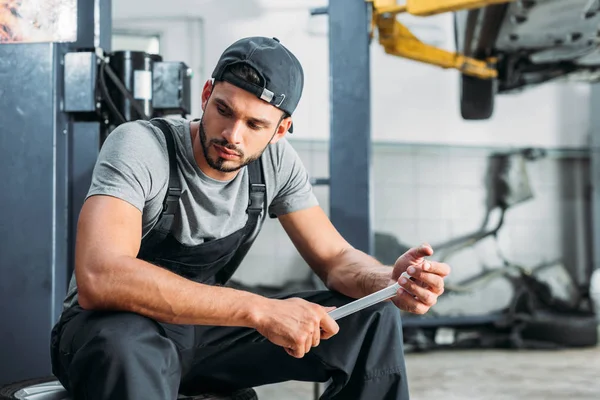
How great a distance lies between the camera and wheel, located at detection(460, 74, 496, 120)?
11.7ft

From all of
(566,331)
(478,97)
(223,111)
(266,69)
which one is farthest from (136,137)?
(566,331)

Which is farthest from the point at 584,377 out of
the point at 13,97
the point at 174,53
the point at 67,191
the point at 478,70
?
the point at 174,53

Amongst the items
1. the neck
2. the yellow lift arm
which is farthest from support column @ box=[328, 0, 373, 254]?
the neck

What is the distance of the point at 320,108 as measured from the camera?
428 centimetres

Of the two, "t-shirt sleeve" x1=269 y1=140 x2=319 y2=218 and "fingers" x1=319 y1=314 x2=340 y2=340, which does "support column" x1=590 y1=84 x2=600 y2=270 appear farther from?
"fingers" x1=319 y1=314 x2=340 y2=340

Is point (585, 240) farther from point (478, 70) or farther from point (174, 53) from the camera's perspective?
point (174, 53)

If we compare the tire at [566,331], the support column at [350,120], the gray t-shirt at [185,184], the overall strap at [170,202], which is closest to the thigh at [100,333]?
the gray t-shirt at [185,184]

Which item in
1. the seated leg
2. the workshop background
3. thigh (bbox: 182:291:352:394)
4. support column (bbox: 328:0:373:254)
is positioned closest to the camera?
the seated leg

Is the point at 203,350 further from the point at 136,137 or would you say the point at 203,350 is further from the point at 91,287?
the point at 136,137

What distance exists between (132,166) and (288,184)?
442 millimetres

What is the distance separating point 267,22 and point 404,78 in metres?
0.97

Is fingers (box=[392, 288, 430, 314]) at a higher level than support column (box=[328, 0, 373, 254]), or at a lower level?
lower

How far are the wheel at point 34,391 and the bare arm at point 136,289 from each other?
24cm

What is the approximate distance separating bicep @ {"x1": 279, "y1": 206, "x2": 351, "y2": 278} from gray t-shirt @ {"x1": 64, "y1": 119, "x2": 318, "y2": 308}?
0.9 inches
